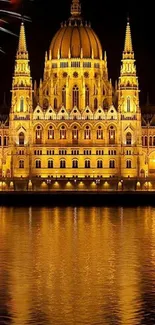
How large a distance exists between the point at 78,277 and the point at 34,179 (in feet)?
247

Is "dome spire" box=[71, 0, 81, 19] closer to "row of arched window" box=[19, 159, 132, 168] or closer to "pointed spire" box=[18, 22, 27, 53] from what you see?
"pointed spire" box=[18, 22, 27, 53]

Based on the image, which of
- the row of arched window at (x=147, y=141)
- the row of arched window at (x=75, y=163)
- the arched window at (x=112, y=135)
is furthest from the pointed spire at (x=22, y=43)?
the row of arched window at (x=147, y=141)

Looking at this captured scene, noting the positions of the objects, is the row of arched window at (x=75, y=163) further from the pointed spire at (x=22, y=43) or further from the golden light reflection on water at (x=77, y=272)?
the golden light reflection on water at (x=77, y=272)

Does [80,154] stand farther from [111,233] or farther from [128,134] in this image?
[111,233]

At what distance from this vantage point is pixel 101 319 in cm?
4744

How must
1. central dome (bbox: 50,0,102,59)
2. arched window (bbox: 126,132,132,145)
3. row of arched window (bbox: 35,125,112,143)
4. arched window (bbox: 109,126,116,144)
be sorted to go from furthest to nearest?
central dome (bbox: 50,0,102,59) → arched window (bbox: 126,132,132,145) → arched window (bbox: 109,126,116,144) → row of arched window (bbox: 35,125,112,143)

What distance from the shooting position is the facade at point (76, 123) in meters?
138

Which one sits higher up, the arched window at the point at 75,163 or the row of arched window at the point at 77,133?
the row of arched window at the point at 77,133

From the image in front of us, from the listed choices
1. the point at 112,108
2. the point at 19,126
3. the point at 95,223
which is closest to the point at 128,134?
the point at 112,108

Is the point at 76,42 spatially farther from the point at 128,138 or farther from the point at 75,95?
the point at 128,138

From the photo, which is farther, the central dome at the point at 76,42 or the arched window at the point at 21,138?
the central dome at the point at 76,42

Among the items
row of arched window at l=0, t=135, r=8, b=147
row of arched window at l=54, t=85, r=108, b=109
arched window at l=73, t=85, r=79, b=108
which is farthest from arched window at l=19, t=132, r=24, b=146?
arched window at l=73, t=85, r=79, b=108

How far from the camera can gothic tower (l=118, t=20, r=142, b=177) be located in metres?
138

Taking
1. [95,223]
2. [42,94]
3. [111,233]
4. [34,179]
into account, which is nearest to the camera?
[111,233]
